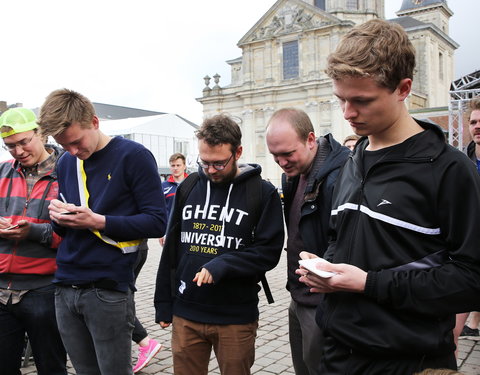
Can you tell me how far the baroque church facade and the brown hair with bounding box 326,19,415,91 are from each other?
43.3m

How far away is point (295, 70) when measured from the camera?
165ft

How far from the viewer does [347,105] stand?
6.03 ft

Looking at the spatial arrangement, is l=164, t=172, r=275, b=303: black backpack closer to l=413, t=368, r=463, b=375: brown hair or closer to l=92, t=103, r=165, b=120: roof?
l=413, t=368, r=463, b=375: brown hair

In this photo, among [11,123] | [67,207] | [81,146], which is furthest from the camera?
[11,123]

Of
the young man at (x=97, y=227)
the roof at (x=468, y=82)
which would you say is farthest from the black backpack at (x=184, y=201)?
the roof at (x=468, y=82)

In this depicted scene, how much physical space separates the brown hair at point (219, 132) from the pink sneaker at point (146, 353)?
2.81m

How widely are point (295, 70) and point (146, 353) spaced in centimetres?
4762

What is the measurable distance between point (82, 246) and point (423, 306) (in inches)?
79.2

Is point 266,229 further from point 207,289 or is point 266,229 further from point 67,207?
point 67,207

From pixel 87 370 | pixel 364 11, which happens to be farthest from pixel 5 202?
pixel 364 11

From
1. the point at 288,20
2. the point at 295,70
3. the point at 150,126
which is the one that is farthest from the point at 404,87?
the point at 288,20

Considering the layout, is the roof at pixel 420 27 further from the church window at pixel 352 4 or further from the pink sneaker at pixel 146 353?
the pink sneaker at pixel 146 353

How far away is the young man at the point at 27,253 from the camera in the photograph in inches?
132

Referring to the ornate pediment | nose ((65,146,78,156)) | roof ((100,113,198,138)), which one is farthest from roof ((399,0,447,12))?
nose ((65,146,78,156))
